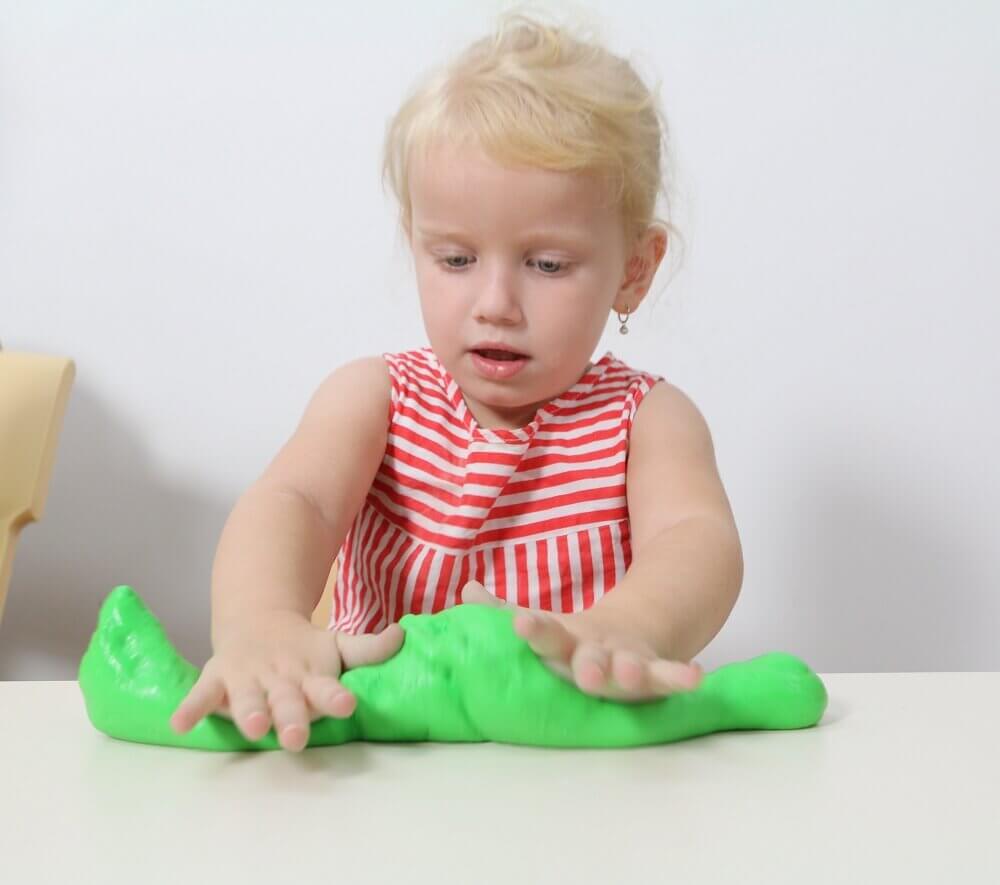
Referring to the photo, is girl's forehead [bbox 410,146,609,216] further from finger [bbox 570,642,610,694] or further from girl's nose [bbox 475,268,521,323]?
finger [bbox 570,642,610,694]

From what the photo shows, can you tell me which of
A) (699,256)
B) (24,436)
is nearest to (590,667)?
(24,436)

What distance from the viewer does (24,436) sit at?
118 centimetres

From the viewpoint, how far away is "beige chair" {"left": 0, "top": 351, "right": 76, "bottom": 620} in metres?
1.17

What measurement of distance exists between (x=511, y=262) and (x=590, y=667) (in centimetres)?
35

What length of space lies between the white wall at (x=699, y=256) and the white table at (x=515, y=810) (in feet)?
2.96

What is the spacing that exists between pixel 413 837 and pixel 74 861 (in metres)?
0.10

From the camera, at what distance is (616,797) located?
45cm

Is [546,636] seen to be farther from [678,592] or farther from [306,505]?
[306,505]

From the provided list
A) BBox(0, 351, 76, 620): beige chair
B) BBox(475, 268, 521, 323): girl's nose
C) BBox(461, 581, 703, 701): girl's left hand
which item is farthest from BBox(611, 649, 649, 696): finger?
BBox(0, 351, 76, 620): beige chair

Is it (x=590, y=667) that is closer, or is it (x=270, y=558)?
(x=590, y=667)

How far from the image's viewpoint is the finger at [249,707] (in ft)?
1.58

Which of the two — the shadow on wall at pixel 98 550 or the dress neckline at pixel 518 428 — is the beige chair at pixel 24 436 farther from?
the dress neckline at pixel 518 428

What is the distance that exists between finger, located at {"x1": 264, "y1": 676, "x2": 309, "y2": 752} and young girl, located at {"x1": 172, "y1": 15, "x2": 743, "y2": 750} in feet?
0.20

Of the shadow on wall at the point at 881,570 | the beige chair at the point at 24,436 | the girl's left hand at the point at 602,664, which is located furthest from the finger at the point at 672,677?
the shadow on wall at the point at 881,570
